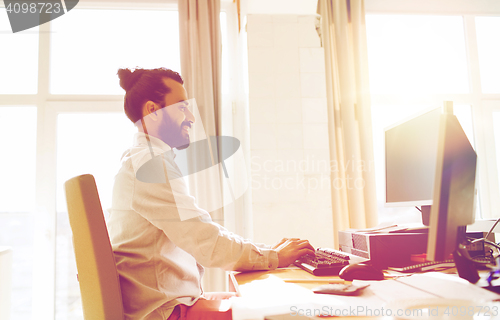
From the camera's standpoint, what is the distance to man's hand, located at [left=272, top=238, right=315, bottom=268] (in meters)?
1.27

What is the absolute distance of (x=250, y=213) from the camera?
7.97 feet

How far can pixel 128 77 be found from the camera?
144 cm

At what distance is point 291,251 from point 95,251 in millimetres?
683

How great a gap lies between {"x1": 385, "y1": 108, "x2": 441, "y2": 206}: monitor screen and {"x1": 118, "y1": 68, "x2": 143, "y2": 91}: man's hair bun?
3.50ft

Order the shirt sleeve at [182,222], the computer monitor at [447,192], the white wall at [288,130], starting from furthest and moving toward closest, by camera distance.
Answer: the white wall at [288,130], the shirt sleeve at [182,222], the computer monitor at [447,192]

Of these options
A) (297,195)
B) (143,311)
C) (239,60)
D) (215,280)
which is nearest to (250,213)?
(297,195)

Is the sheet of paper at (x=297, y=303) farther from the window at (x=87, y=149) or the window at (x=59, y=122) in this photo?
the window at (x=87, y=149)

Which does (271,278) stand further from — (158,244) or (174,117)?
(174,117)

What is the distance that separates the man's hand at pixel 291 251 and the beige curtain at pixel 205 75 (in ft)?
3.85

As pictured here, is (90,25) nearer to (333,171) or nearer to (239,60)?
(239,60)

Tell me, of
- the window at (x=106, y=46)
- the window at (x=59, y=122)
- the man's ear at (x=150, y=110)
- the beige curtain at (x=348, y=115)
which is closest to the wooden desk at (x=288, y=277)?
the man's ear at (x=150, y=110)

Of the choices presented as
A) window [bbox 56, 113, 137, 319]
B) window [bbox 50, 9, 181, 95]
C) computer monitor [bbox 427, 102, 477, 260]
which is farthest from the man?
window [bbox 50, 9, 181, 95]

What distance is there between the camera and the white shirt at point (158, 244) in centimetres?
105

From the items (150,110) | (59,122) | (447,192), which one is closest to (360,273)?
(447,192)
